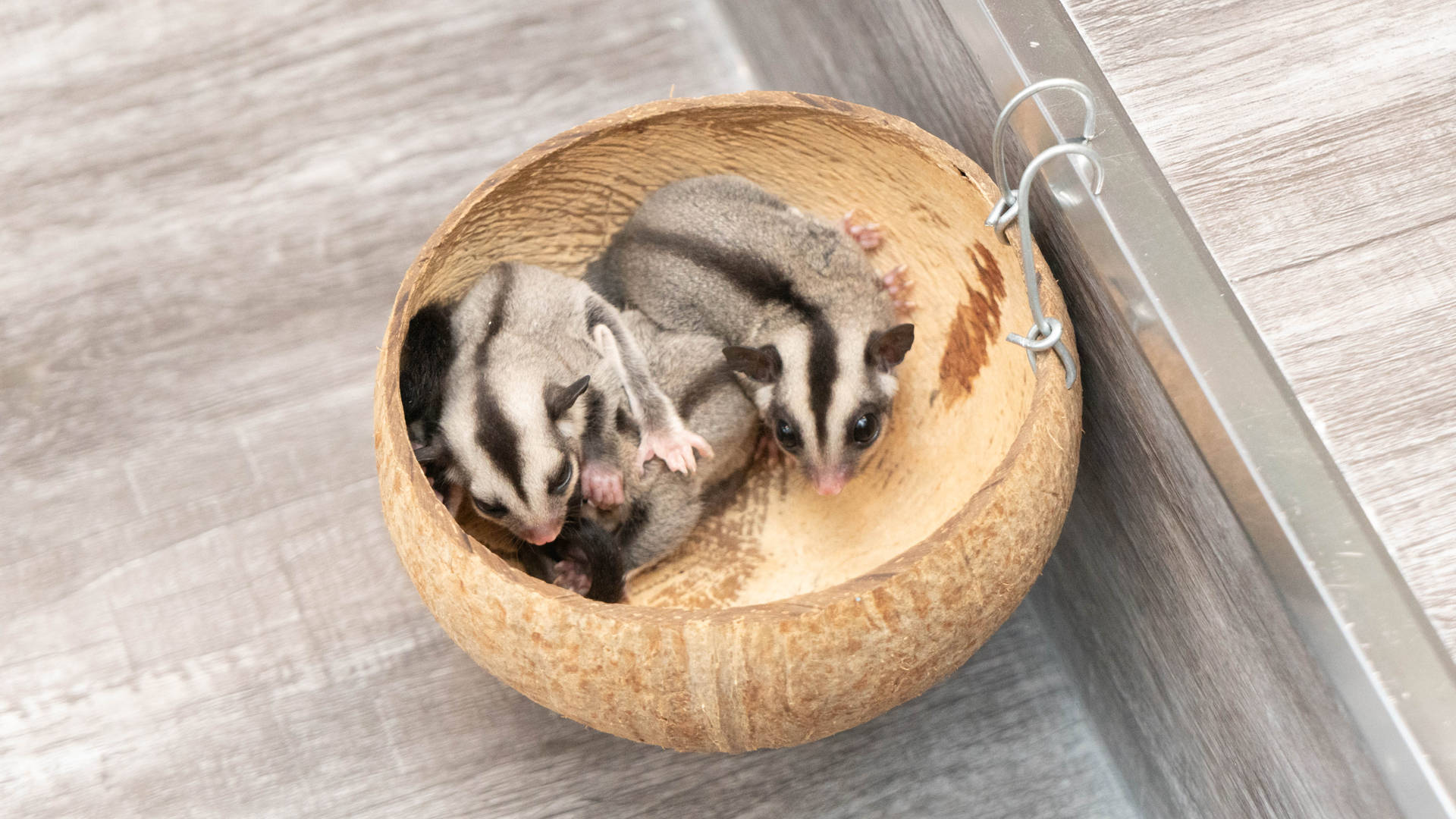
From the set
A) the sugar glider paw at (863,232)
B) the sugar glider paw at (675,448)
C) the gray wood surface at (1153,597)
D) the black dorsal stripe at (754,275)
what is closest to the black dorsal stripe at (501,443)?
the sugar glider paw at (675,448)

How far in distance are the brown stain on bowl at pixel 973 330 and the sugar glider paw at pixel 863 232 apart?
253 mm

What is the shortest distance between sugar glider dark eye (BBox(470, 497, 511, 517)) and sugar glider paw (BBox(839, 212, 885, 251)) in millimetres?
906

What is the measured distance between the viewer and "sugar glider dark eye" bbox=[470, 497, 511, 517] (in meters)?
2.07

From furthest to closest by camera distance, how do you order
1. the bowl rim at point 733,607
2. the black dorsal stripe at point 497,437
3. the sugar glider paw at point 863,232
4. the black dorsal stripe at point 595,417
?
the sugar glider paw at point 863,232 < the black dorsal stripe at point 595,417 < the black dorsal stripe at point 497,437 < the bowl rim at point 733,607

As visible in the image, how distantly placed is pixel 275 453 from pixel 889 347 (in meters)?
1.49

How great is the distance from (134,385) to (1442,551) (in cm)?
271

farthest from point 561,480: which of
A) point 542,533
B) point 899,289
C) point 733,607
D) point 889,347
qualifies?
point 899,289

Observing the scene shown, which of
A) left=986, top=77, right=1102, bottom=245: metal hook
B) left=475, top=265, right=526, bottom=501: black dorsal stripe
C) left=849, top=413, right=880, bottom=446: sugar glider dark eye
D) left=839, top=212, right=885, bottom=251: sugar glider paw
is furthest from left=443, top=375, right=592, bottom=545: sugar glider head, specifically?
left=986, top=77, right=1102, bottom=245: metal hook

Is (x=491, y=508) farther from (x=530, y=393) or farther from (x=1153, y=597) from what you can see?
(x=1153, y=597)

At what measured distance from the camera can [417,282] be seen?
197cm

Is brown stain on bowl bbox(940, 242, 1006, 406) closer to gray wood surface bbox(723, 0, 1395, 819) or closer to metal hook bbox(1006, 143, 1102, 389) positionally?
gray wood surface bbox(723, 0, 1395, 819)

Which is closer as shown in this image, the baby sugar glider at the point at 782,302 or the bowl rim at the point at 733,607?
the bowl rim at the point at 733,607

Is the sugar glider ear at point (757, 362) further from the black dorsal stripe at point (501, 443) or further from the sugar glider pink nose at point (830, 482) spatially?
the black dorsal stripe at point (501, 443)

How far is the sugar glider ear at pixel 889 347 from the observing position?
6.95 ft
